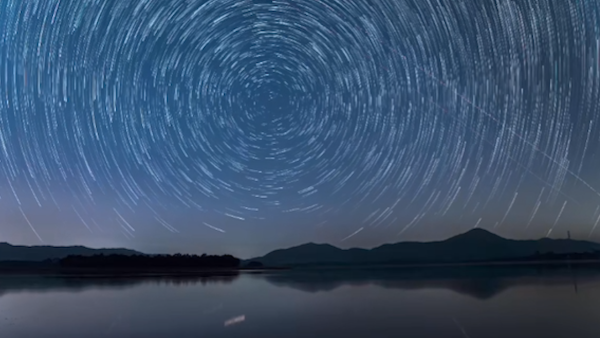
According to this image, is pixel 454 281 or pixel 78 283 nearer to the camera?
pixel 454 281

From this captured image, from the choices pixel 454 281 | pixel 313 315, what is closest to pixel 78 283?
pixel 454 281

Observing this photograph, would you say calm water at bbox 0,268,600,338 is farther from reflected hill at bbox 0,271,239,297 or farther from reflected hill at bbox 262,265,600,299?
reflected hill at bbox 0,271,239,297

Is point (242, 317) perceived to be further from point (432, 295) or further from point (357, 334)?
point (432, 295)

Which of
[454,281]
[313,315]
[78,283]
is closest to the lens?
[313,315]

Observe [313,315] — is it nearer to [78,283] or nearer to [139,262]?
[78,283]

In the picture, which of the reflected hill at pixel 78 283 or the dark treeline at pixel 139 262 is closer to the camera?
the reflected hill at pixel 78 283

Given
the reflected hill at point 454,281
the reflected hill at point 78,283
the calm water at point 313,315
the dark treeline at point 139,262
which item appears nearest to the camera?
the calm water at point 313,315

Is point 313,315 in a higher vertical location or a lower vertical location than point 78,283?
lower

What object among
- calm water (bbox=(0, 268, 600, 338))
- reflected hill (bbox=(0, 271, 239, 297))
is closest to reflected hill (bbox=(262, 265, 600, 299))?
calm water (bbox=(0, 268, 600, 338))

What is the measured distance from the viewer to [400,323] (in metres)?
14.3

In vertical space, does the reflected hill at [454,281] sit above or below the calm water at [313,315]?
above

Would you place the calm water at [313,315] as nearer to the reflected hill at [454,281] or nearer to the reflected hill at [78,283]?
the reflected hill at [454,281]

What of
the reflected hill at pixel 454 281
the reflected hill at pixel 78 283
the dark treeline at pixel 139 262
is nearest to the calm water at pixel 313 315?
the reflected hill at pixel 454 281

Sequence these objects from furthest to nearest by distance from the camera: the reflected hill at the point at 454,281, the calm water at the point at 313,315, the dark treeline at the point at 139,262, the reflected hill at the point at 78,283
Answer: the dark treeline at the point at 139,262 < the reflected hill at the point at 78,283 < the reflected hill at the point at 454,281 < the calm water at the point at 313,315
